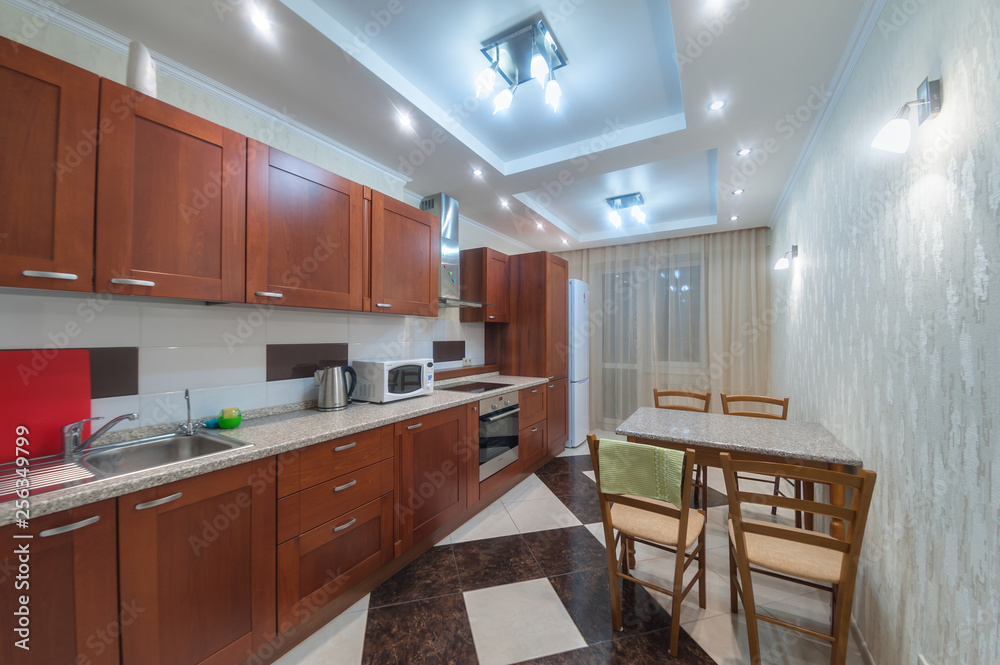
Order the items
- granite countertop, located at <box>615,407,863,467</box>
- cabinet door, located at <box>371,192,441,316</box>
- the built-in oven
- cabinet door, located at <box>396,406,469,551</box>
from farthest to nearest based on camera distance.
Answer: the built-in oven, cabinet door, located at <box>371,192,441,316</box>, cabinet door, located at <box>396,406,469,551</box>, granite countertop, located at <box>615,407,863,467</box>

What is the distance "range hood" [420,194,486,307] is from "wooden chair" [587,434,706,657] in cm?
193

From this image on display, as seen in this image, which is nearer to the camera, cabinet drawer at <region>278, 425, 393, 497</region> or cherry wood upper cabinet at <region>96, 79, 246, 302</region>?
cherry wood upper cabinet at <region>96, 79, 246, 302</region>

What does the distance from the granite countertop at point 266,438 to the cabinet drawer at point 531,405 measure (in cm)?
56

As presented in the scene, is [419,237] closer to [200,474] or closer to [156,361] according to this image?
[156,361]

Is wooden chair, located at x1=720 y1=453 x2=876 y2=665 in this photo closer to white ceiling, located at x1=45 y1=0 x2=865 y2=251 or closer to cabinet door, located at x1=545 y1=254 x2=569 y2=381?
white ceiling, located at x1=45 y1=0 x2=865 y2=251

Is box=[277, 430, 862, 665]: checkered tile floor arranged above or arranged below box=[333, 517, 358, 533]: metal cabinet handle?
below

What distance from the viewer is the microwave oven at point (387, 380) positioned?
91.6 inches

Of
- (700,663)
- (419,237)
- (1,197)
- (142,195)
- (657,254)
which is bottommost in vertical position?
(700,663)

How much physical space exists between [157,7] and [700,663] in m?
3.48

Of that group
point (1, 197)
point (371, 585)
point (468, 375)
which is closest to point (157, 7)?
point (1, 197)

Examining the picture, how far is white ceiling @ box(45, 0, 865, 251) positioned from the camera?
1496mm

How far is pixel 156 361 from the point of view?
65.4 inches

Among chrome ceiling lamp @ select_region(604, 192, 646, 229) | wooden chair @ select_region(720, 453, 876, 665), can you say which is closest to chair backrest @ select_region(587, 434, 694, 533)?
wooden chair @ select_region(720, 453, 876, 665)

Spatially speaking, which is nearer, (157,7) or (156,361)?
(157,7)
